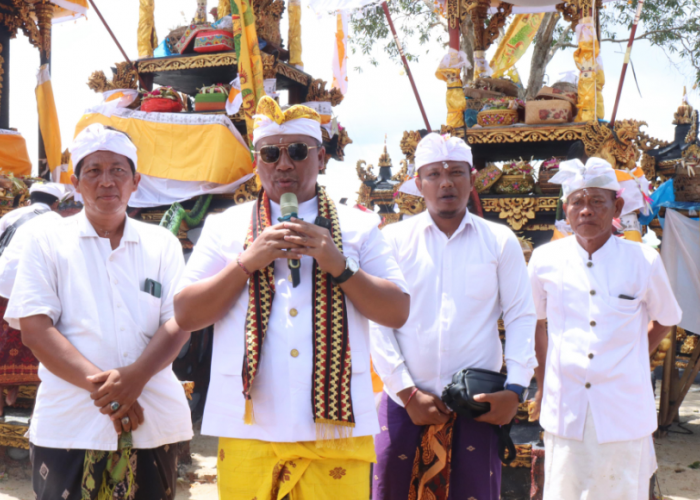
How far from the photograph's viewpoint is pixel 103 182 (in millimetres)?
2707

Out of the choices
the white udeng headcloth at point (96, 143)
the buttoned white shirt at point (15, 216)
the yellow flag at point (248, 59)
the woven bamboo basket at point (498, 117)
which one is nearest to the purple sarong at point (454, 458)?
the white udeng headcloth at point (96, 143)

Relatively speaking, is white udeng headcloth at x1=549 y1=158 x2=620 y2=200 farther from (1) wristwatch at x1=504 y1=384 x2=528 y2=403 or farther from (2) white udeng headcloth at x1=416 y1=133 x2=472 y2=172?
(1) wristwatch at x1=504 y1=384 x2=528 y2=403

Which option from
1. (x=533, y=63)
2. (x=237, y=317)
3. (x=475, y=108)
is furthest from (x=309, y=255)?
(x=533, y=63)

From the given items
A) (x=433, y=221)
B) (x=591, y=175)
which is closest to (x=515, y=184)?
(x=591, y=175)

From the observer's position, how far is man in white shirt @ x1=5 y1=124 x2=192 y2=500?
2.50 m

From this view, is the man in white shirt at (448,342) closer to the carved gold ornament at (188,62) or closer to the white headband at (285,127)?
the white headband at (285,127)

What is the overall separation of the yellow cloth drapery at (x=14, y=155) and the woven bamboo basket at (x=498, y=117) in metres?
6.66

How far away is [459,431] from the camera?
9.38 ft

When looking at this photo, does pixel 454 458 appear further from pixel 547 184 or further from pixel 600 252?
pixel 547 184

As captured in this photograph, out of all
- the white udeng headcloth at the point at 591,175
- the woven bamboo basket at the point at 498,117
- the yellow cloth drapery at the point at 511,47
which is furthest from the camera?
the yellow cloth drapery at the point at 511,47

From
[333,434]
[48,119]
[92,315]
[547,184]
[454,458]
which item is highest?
[48,119]

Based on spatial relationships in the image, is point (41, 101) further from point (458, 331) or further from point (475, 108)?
point (458, 331)

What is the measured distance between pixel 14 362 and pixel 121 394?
318 centimetres

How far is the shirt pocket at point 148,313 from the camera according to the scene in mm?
2684
